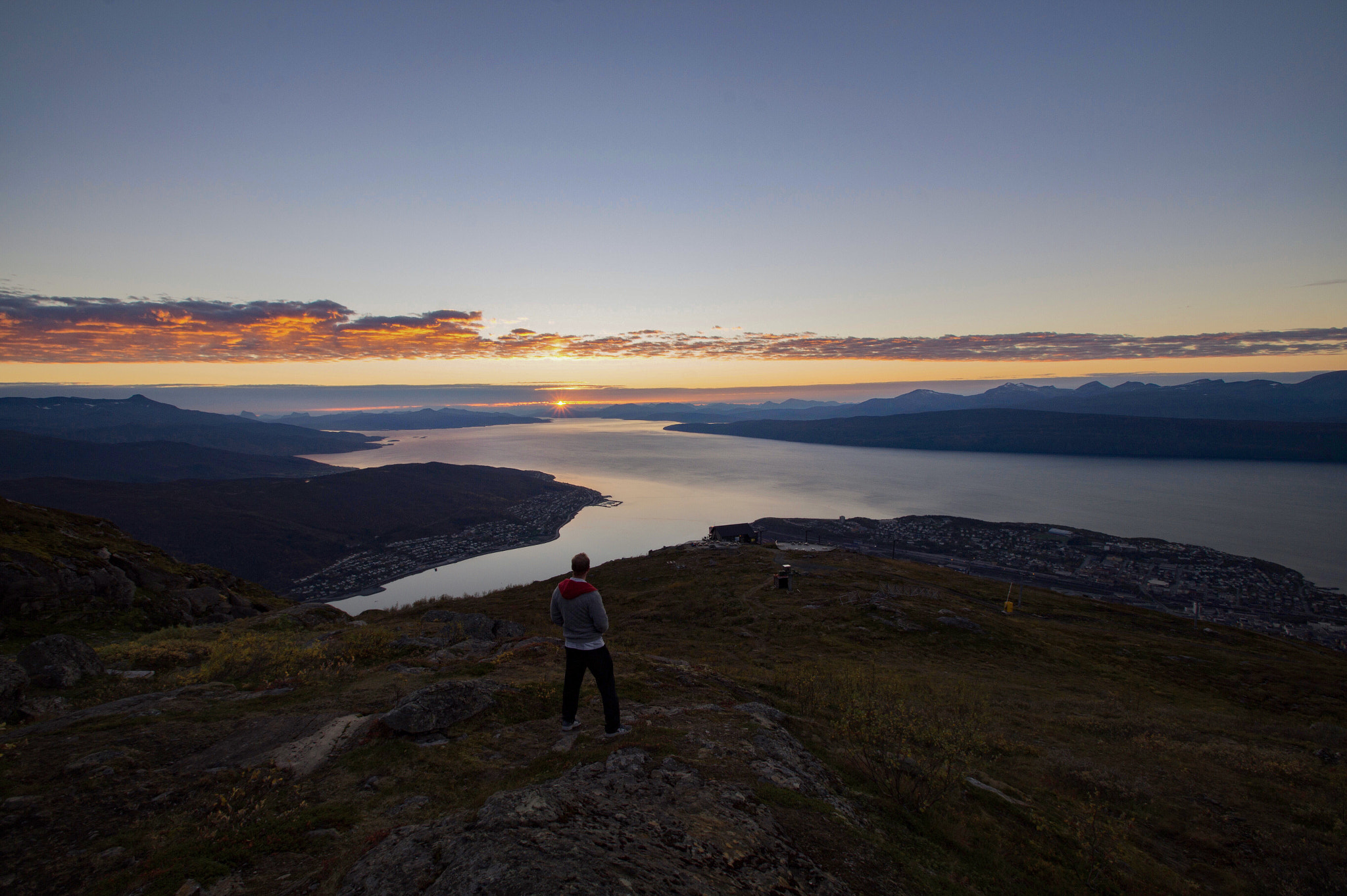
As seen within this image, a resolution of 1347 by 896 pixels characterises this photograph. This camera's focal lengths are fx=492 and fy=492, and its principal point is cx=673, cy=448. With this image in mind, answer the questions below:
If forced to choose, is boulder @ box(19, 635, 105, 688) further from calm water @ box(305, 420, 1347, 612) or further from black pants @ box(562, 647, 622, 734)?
calm water @ box(305, 420, 1347, 612)

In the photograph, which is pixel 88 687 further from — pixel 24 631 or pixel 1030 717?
pixel 1030 717

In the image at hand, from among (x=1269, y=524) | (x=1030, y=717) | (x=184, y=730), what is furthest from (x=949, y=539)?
(x=184, y=730)

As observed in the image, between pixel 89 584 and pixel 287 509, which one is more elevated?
pixel 89 584

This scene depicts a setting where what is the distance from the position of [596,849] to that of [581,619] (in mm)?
3643

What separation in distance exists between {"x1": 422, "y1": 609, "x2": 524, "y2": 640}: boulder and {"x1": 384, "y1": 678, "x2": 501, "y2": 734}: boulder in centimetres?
915

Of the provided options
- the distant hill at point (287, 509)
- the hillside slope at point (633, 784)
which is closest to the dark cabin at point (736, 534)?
the hillside slope at point (633, 784)

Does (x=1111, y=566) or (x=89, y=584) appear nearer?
(x=89, y=584)

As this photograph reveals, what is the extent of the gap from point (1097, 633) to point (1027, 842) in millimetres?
39739

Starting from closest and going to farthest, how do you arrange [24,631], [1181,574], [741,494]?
[24,631], [1181,574], [741,494]

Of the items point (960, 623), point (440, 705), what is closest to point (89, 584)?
point (440, 705)

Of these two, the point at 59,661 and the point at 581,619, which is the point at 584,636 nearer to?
the point at 581,619

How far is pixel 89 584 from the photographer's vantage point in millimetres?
18188

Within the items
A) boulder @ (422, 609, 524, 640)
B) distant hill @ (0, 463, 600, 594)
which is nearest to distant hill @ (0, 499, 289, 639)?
boulder @ (422, 609, 524, 640)

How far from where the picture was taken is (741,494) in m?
172
